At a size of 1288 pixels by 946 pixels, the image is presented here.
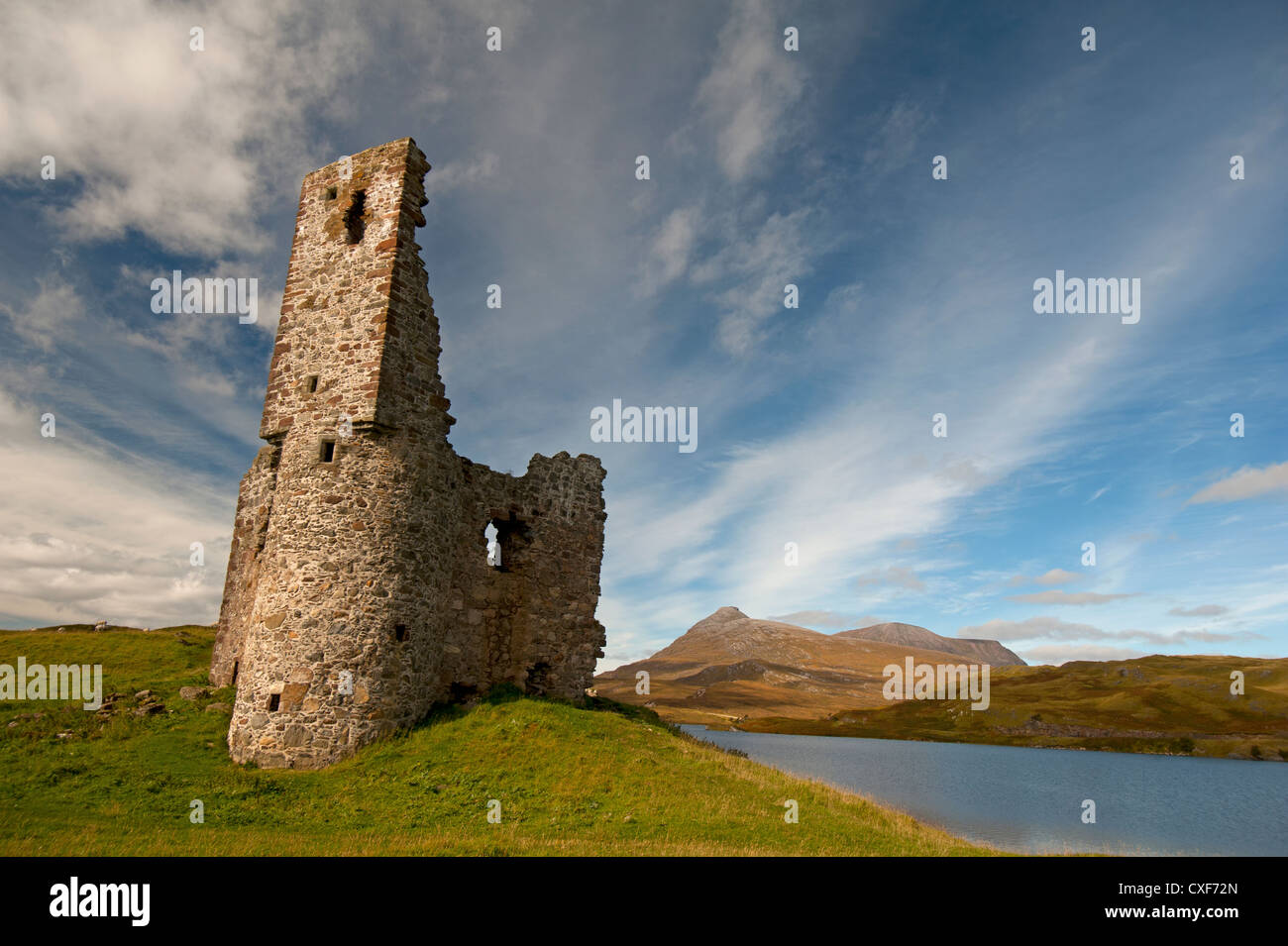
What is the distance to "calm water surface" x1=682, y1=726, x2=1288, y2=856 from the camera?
29.8 m

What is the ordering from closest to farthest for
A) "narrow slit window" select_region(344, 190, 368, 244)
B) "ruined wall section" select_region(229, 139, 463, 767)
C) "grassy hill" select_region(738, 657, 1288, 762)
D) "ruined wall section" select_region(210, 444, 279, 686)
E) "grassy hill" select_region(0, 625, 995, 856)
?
"grassy hill" select_region(0, 625, 995, 856)
"ruined wall section" select_region(229, 139, 463, 767)
"narrow slit window" select_region(344, 190, 368, 244)
"ruined wall section" select_region(210, 444, 279, 686)
"grassy hill" select_region(738, 657, 1288, 762)

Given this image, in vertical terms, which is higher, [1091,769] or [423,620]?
[423,620]

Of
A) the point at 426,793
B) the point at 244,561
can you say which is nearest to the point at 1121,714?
the point at 426,793

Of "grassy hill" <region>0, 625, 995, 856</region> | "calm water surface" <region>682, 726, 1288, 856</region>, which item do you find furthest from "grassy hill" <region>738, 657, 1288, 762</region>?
"grassy hill" <region>0, 625, 995, 856</region>

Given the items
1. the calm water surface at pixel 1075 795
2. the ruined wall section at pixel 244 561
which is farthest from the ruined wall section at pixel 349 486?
the calm water surface at pixel 1075 795

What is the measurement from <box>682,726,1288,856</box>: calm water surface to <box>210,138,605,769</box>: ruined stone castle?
11.8 meters

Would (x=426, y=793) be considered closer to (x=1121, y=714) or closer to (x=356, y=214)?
(x=356, y=214)

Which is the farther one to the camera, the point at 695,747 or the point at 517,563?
the point at 517,563

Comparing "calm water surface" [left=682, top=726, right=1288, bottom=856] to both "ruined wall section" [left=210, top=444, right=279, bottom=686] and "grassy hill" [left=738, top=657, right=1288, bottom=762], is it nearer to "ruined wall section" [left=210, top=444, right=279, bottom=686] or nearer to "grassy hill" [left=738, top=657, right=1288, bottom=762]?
"grassy hill" [left=738, top=657, right=1288, bottom=762]

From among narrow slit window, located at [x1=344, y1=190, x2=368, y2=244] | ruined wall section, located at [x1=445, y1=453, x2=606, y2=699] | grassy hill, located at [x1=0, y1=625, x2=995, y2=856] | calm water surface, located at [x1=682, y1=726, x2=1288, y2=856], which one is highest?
narrow slit window, located at [x1=344, y1=190, x2=368, y2=244]

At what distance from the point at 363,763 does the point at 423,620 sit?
4.14 m
